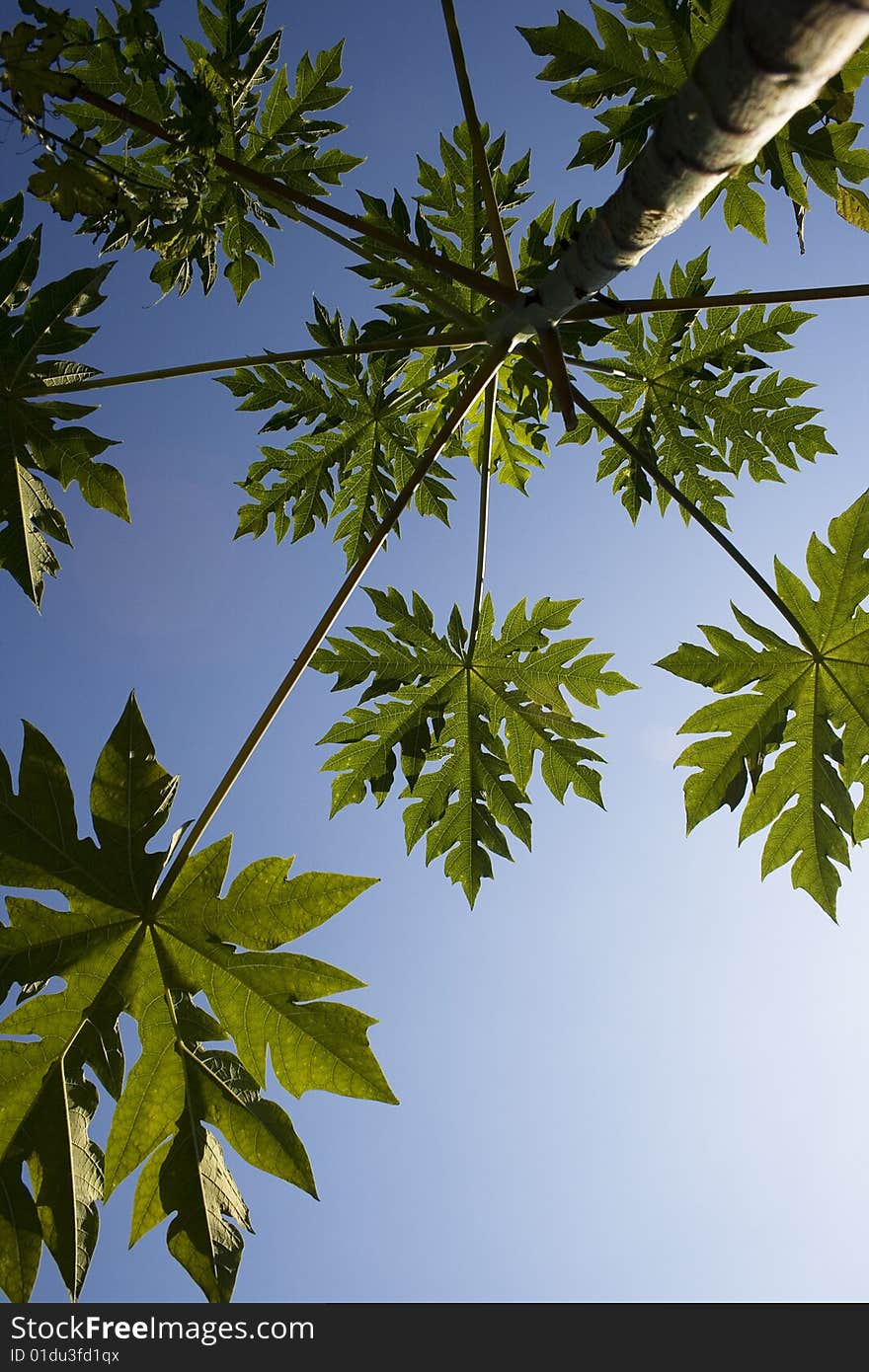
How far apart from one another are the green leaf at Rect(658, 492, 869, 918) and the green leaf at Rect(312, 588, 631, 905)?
21.1 inches

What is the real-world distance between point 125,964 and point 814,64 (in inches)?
102

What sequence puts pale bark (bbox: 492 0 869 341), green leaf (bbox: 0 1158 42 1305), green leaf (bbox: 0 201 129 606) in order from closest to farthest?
pale bark (bbox: 492 0 869 341), green leaf (bbox: 0 1158 42 1305), green leaf (bbox: 0 201 129 606)

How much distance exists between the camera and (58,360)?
2.81 m

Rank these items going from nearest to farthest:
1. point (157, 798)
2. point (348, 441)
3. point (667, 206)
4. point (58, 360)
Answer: point (667, 206), point (157, 798), point (58, 360), point (348, 441)

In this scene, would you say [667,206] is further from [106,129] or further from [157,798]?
[106,129]

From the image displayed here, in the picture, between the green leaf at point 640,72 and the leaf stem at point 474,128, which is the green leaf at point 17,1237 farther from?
the green leaf at point 640,72

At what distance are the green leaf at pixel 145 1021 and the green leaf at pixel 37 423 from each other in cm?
86

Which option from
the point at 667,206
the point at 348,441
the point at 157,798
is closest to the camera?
the point at 667,206

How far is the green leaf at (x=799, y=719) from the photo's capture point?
10.2ft

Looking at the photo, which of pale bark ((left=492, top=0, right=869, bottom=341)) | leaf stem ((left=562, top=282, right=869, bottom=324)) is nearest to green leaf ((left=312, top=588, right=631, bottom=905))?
leaf stem ((left=562, top=282, right=869, bottom=324))

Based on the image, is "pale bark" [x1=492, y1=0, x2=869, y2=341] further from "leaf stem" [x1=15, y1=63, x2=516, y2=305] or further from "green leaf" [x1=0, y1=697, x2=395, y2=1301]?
"green leaf" [x1=0, y1=697, x2=395, y2=1301]

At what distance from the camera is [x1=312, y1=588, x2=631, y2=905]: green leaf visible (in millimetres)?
3490

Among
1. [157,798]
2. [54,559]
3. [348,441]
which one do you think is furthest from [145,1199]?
[348,441]

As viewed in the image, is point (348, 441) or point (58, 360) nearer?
point (58, 360)
